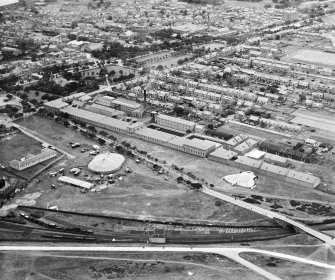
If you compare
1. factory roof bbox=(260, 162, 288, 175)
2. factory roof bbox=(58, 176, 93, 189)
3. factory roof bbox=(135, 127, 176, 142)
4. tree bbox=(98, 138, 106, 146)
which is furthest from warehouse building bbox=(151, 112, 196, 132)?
factory roof bbox=(58, 176, 93, 189)

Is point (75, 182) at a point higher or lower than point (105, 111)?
lower

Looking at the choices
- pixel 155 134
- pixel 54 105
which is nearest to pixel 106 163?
pixel 155 134

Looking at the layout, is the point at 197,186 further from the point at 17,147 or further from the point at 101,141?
the point at 17,147

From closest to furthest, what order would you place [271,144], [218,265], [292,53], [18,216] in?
[218,265]
[18,216]
[271,144]
[292,53]

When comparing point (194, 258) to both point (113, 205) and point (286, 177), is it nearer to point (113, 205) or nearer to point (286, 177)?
point (113, 205)

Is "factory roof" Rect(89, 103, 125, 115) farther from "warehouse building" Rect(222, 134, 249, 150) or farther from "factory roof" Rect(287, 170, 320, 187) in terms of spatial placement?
"factory roof" Rect(287, 170, 320, 187)

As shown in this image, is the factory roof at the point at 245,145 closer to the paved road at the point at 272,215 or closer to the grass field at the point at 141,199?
the grass field at the point at 141,199

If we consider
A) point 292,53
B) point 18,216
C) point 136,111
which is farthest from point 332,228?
point 292,53
